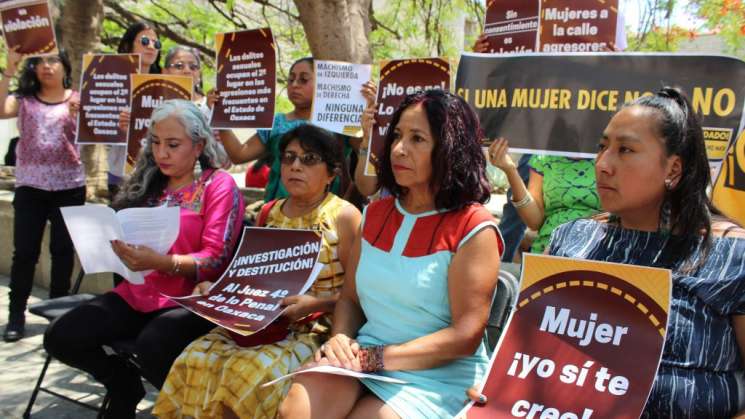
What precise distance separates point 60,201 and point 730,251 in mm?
4505

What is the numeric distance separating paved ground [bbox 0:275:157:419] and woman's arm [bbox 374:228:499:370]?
81.8 inches

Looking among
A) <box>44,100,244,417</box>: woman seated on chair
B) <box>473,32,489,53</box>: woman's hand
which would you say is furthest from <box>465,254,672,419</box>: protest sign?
<box>473,32,489,53</box>: woman's hand

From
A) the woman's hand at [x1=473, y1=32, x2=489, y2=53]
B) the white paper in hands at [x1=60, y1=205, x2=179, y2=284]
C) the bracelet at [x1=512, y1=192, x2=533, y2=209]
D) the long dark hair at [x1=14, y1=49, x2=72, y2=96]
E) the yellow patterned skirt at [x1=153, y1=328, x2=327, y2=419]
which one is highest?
the woman's hand at [x1=473, y1=32, x2=489, y2=53]

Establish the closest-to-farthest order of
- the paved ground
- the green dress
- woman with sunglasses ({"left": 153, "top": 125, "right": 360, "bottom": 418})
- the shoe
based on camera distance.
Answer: woman with sunglasses ({"left": 153, "top": 125, "right": 360, "bottom": 418}) → the green dress → the paved ground → the shoe

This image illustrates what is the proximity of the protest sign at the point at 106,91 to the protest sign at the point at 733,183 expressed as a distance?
3.65 meters

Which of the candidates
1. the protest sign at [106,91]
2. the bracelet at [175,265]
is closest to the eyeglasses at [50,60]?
the protest sign at [106,91]

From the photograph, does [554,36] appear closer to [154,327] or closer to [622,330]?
[622,330]

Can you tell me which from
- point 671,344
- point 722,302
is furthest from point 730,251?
point 671,344

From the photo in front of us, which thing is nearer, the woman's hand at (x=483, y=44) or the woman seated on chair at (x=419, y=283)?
the woman seated on chair at (x=419, y=283)

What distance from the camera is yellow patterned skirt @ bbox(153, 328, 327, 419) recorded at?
264 centimetres

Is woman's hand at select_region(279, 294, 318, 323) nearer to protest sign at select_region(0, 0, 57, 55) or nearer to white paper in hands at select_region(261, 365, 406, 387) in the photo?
white paper in hands at select_region(261, 365, 406, 387)

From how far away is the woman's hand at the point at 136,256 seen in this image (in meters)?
3.09

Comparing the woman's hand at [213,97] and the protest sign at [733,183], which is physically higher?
the woman's hand at [213,97]

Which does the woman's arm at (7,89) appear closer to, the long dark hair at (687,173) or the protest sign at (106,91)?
the protest sign at (106,91)
